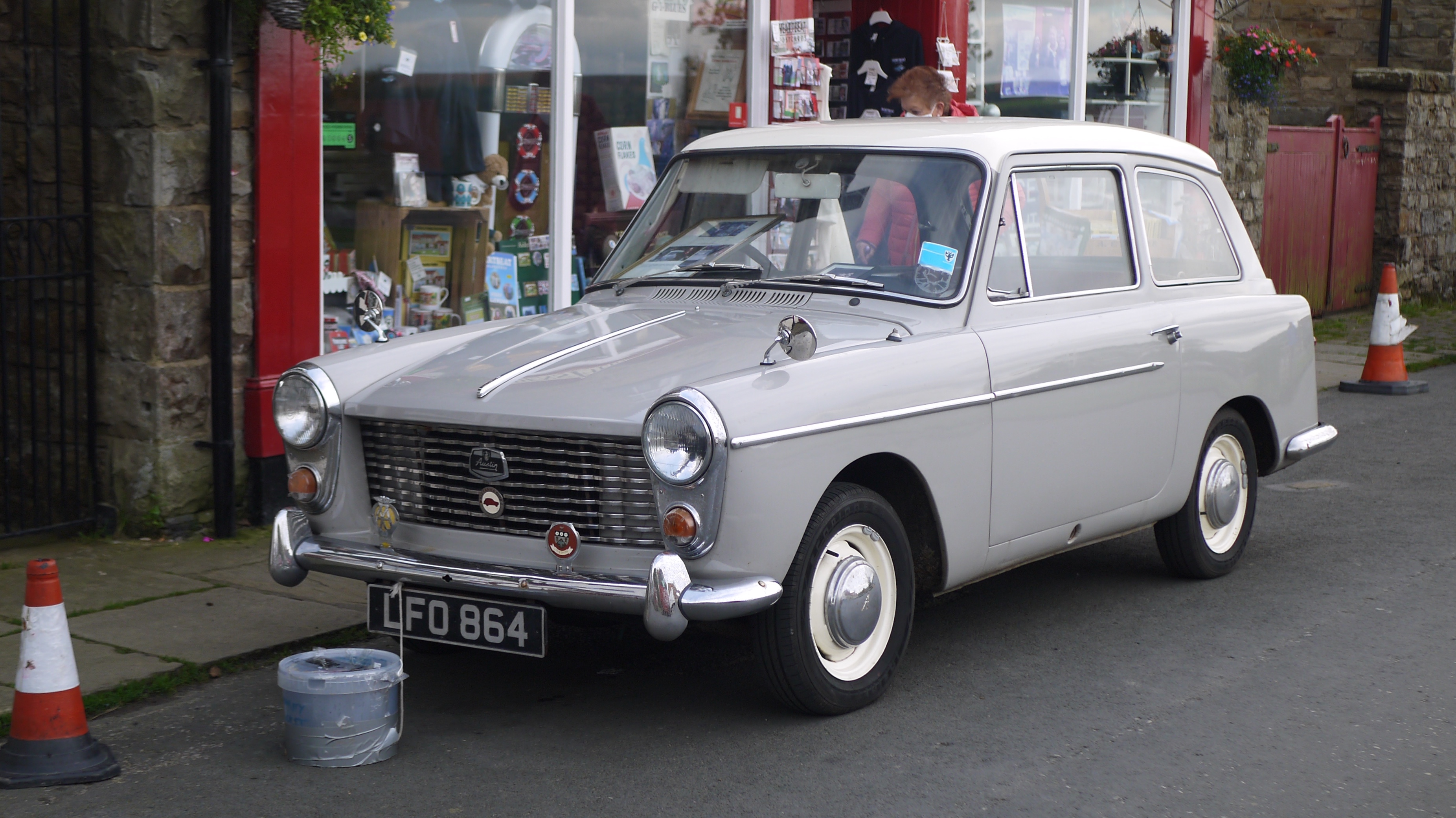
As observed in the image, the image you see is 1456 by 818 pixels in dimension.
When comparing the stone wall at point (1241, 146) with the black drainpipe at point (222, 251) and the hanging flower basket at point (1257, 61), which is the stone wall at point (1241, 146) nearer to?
the hanging flower basket at point (1257, 61)

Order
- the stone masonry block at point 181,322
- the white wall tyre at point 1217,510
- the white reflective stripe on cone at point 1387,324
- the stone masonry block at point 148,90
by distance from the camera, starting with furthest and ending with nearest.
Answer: the white reflective stripe on cone at point 1387,324
the stone masonry block at point 181,322
the stone masonry block at point 148,90
the white wall tyre at point 1217,510

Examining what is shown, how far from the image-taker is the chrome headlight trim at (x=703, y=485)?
3.96 meters

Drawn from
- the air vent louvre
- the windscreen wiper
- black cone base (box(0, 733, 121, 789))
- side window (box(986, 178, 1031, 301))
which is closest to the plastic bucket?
black cone base (box(0, 733, 121, 789))

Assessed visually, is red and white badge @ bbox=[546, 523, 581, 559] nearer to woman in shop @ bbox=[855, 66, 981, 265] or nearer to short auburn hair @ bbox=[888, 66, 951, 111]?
woman in shop @ bbox=[855, 66, 981, 265]

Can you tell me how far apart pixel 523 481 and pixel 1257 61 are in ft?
38.1

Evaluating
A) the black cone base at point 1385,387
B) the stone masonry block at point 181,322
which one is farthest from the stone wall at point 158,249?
the black cone base at point 1385,387

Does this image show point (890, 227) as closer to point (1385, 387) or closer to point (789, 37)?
point (789, 37)

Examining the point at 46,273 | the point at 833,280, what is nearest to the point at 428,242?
the point at 46,273

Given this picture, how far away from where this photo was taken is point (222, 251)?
6.65 meters

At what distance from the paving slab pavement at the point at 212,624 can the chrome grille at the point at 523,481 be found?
3.36 ft

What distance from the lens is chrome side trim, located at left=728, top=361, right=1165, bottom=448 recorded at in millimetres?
4074

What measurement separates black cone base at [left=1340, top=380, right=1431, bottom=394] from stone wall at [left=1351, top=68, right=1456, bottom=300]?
6787mm

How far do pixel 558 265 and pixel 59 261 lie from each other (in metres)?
2.77

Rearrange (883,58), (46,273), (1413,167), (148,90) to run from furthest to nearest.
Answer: (1413,167) < (883,58) < (46,273) < (148,90)
